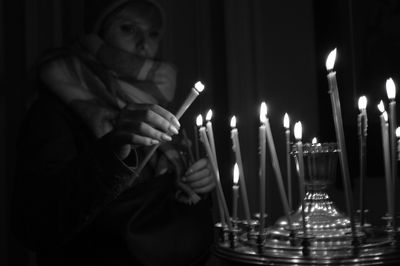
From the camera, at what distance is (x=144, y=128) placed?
72 centimetres

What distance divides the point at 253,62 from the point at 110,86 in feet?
1.67

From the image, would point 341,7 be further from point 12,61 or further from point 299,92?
point 12,61

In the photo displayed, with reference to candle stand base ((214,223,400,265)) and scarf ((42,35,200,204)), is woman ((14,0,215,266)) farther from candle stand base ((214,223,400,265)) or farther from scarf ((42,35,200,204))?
candle stand base ((214,223,400,265))

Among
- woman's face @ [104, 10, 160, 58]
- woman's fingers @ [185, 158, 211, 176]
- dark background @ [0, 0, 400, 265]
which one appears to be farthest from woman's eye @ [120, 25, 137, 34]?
woman's fingers @ [185, 158, 211, 176]

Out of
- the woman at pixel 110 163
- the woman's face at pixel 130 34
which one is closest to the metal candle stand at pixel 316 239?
the woman at pixel 110 163

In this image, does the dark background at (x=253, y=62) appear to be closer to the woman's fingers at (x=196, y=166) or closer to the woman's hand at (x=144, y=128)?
the woman's fingers at (x=196, y=166)

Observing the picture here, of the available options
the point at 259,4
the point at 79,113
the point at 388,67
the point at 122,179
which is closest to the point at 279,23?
the point at 259,4

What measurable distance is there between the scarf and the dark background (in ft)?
0.83

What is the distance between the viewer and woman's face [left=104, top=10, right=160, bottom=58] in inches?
43.8

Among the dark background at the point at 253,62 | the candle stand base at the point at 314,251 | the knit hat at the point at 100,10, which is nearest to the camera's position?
the candle stand base at the point at 314,251

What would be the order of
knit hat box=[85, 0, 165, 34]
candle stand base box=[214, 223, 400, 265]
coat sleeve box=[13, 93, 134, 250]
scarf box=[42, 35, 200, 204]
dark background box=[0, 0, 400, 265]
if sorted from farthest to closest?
dark background box=[0, 0, 400, 265] < knit hat box=[85, 0, 165, 34] < scarf box=[42, 35, 200, 204] < coat sleeve box=[13, 93, 134, 250] < candle stand base box=[214, 223, 400, 265]

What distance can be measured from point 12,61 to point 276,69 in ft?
2.48

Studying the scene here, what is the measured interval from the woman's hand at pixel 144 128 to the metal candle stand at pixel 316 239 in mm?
199

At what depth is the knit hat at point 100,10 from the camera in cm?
110
